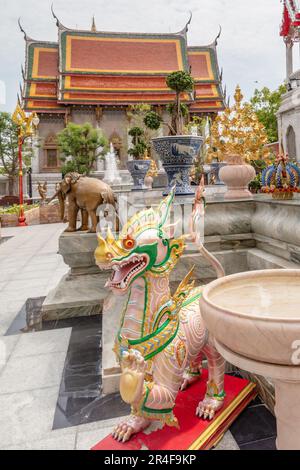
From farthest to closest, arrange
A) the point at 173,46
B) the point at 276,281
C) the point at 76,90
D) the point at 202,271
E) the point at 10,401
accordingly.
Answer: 1. the point at 173,46
2. the point at 76,90
3. the point at 202,271
4. the point at 10,401
5. the point at 276,281

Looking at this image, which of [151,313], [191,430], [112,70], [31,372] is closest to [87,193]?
[31,372]

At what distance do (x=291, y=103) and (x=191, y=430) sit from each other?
708 inches

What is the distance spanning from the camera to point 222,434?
5.98 ft

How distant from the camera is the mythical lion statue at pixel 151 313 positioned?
5.24 ft

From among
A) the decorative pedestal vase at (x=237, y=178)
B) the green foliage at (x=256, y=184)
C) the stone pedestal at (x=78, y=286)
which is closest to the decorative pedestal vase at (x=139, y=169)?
the green foliage at (x=256, y=184)

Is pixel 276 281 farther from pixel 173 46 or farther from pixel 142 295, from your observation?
pixel 173 46

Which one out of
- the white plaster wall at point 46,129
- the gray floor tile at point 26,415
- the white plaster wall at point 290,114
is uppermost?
the white plaster wall at point 46,129

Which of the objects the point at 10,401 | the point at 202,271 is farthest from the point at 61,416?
the point at 202,271

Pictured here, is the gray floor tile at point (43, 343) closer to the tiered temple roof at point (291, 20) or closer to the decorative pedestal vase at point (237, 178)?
the decorative pedestal vase at point (237, 178)

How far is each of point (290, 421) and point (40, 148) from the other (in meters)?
29.4

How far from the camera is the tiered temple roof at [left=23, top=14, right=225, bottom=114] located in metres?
27.3

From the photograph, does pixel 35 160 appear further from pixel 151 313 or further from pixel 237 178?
pixel 151 313

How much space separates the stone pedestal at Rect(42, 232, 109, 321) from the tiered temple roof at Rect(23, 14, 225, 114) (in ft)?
81.9

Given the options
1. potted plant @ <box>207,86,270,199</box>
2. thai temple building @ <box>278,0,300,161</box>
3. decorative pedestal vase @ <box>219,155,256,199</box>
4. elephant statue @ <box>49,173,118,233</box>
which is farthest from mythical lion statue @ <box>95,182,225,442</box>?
thai temple building @ <box>278,0,300,161</box>
